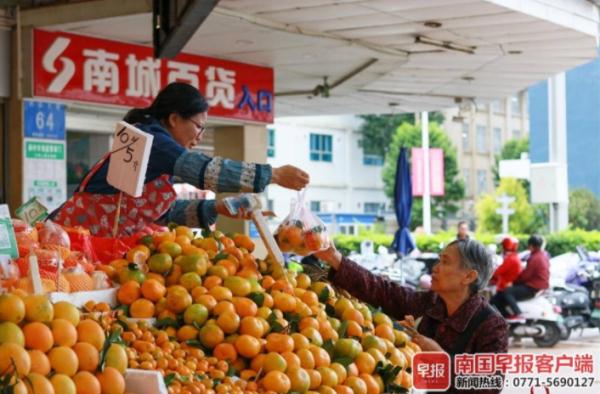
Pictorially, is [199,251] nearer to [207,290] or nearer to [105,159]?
[207,290]

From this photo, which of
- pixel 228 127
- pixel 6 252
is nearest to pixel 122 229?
pixel 6 252

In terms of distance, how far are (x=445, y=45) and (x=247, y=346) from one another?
691cm

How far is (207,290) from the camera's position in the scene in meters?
3.83

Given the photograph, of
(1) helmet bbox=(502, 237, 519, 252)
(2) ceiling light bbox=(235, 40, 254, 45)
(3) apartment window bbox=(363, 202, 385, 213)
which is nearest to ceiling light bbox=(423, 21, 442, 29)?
(2) ceiling light bbox=(235, 40, 254, 45)

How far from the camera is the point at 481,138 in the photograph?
62719 mm

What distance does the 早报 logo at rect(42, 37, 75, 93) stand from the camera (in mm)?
8713

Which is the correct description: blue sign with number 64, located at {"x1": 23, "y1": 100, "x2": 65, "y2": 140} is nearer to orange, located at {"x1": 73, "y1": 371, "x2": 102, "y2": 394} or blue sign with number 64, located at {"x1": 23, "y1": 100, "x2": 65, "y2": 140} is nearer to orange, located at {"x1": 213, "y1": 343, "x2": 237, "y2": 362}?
orange, located at {"x1": 213, "y1": 343, "x2": 237, "y2": 362}

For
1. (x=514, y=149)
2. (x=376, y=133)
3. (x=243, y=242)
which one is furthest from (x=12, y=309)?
(x=514, y=149)

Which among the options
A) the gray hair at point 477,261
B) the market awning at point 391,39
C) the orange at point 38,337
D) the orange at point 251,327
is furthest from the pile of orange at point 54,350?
the market awning at point 391,39

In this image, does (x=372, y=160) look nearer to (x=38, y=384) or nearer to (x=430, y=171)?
(x=430, y=171)

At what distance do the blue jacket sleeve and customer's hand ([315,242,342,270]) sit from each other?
60cm

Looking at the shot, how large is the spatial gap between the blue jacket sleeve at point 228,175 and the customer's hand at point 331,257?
0.60 meters

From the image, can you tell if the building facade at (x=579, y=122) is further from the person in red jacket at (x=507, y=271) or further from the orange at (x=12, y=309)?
the orange at (x=12, y=309)

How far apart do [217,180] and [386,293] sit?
1070mm
